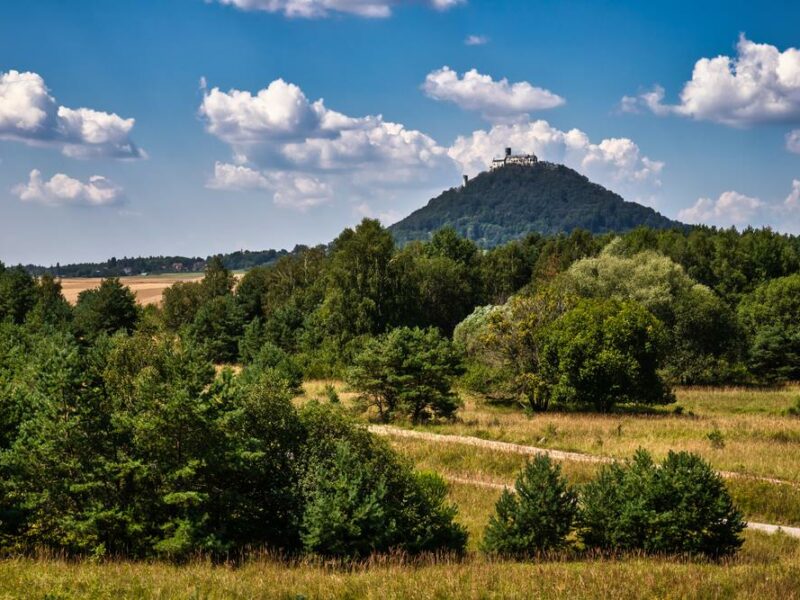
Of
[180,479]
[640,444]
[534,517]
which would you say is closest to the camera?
[180,479]

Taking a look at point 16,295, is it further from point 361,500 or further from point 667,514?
point 667,514

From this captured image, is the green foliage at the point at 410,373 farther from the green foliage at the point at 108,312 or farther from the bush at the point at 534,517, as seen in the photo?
the green foliage at the point at 108,312

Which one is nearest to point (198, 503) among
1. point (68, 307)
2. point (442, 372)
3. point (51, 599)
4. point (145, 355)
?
point (51, 599)

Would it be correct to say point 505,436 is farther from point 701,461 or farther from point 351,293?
point 351,293

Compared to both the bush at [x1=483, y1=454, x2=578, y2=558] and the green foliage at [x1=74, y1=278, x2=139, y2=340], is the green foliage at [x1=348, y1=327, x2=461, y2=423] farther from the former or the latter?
the green foliage at [x1=74, y1=278, x2=139, y2=340]

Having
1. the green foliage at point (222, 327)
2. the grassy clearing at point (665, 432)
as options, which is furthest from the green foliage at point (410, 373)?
the green foliage at point (222, 327)

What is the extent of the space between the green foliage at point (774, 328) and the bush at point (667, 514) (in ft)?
173

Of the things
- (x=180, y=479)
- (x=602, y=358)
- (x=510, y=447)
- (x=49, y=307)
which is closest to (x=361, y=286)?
(x=602, y=358)

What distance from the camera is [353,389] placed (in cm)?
3959

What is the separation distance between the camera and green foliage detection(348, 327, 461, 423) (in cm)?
3728

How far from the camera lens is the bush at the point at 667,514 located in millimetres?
16828

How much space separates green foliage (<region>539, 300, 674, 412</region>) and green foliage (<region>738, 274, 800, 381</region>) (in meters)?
26.0

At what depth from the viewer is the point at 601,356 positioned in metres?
41.2

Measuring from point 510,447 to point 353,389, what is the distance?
11494mm
